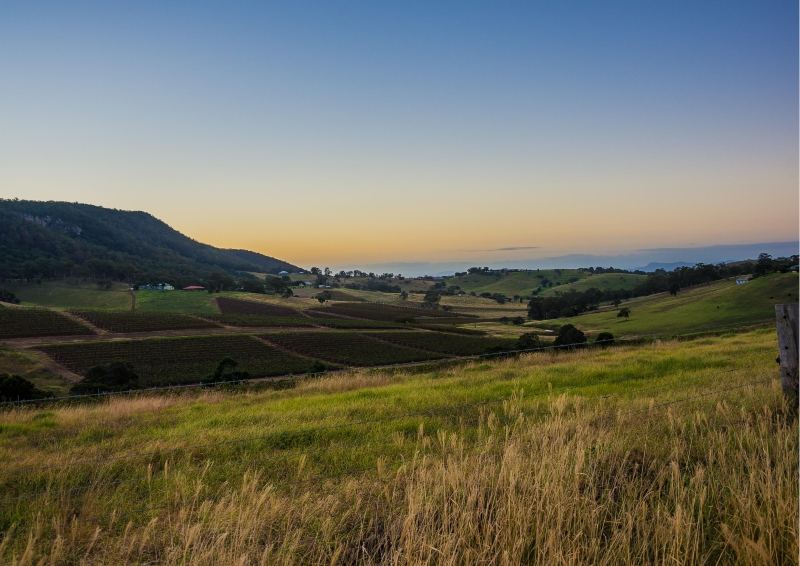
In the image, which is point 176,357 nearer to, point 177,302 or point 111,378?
point 111,378

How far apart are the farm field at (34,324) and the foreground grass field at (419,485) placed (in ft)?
326

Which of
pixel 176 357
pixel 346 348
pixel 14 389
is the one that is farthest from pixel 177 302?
pixel 14 389

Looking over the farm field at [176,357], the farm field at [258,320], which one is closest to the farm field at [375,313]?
the farm field at [258,320]

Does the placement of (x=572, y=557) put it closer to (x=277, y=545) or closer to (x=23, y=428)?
(x=277, y=545)

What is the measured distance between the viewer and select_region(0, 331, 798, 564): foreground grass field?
3512 millimetres

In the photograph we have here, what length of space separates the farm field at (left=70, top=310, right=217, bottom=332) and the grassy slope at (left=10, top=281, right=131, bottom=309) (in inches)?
1099

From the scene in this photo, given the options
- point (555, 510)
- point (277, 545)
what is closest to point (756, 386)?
point (555, 510)

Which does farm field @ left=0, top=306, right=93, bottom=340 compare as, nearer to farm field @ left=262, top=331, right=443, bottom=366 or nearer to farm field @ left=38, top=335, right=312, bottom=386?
farm field @ left=38, top=335, right=312, bottom=386

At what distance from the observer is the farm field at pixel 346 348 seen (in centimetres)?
8231

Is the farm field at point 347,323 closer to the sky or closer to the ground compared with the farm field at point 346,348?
closer to the sky

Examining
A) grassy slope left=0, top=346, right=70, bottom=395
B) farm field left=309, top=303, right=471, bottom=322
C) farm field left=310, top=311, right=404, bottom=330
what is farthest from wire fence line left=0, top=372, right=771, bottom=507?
farm field left=309, top=303, right=471, bottom=322

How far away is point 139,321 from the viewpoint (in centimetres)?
11150

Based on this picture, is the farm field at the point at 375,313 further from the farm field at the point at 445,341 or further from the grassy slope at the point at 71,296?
the grassy slope at the point at 71,296

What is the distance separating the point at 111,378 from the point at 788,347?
6599 centimetres
